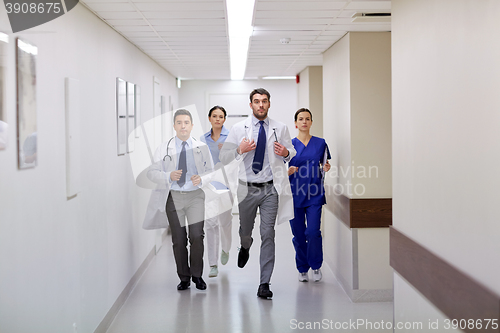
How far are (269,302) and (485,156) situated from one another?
294 centimetres

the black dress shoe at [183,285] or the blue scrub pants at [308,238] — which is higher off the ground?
the blue scrub pants at [308,238]

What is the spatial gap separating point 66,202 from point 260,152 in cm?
201

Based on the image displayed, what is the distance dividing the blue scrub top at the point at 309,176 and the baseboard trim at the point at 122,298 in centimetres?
183

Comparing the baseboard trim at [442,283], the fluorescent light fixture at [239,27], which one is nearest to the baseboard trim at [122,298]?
the baseboard trim at [442,283]

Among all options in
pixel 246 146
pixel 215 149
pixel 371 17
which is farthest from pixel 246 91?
pixel 371 17

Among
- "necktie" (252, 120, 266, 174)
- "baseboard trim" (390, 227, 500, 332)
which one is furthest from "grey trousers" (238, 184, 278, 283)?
"baseboard trim" (390, 227, 500, 332)

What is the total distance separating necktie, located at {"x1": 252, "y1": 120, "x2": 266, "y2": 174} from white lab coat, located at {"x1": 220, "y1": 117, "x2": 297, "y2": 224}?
52 millimetres

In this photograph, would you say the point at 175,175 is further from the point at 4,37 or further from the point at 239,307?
the point at 4,37

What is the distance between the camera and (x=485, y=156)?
1.97 metres

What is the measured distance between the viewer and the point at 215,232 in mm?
5516

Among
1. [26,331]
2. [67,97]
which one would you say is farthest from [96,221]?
[26,331]

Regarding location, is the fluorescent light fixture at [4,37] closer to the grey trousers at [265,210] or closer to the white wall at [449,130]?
the white wall at [449,130]

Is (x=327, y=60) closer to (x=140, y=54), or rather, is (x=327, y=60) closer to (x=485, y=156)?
(x=140, y=54)

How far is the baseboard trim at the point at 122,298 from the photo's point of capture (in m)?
3.78
